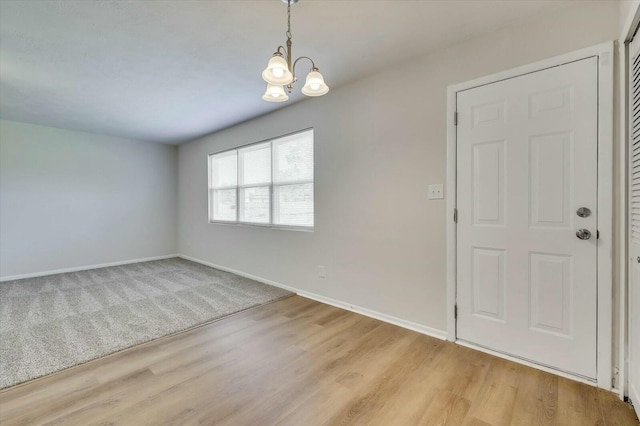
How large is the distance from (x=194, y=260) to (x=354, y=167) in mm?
4097

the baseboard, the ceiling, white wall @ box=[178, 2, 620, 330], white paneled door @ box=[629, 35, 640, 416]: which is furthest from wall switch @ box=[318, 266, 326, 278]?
white paneled door @ box=[629, 35, 640, 416]

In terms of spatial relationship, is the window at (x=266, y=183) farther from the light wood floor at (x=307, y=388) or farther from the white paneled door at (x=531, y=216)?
the white paneled door at (x=531, y=216)

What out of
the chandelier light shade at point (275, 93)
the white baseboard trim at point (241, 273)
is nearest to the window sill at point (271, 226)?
the white baseboard trim at point (241, 273)

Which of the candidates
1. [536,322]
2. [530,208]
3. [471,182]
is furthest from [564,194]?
[536,322]

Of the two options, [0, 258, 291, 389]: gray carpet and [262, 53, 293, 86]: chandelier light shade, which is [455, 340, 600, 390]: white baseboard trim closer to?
[0, 258, 291, 389]: gray carpet

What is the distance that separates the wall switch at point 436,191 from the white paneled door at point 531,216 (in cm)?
14

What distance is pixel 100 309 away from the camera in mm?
3047

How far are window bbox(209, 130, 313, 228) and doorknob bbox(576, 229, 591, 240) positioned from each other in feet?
7.99

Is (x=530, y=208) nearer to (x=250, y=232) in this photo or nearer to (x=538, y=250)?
(x=538, y=250)

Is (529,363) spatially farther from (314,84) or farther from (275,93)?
(275,93)

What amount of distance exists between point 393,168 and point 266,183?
2066 millimetres

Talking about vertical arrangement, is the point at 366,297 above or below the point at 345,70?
below

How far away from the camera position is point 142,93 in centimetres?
317

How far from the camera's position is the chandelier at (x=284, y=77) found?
151 centimetres
